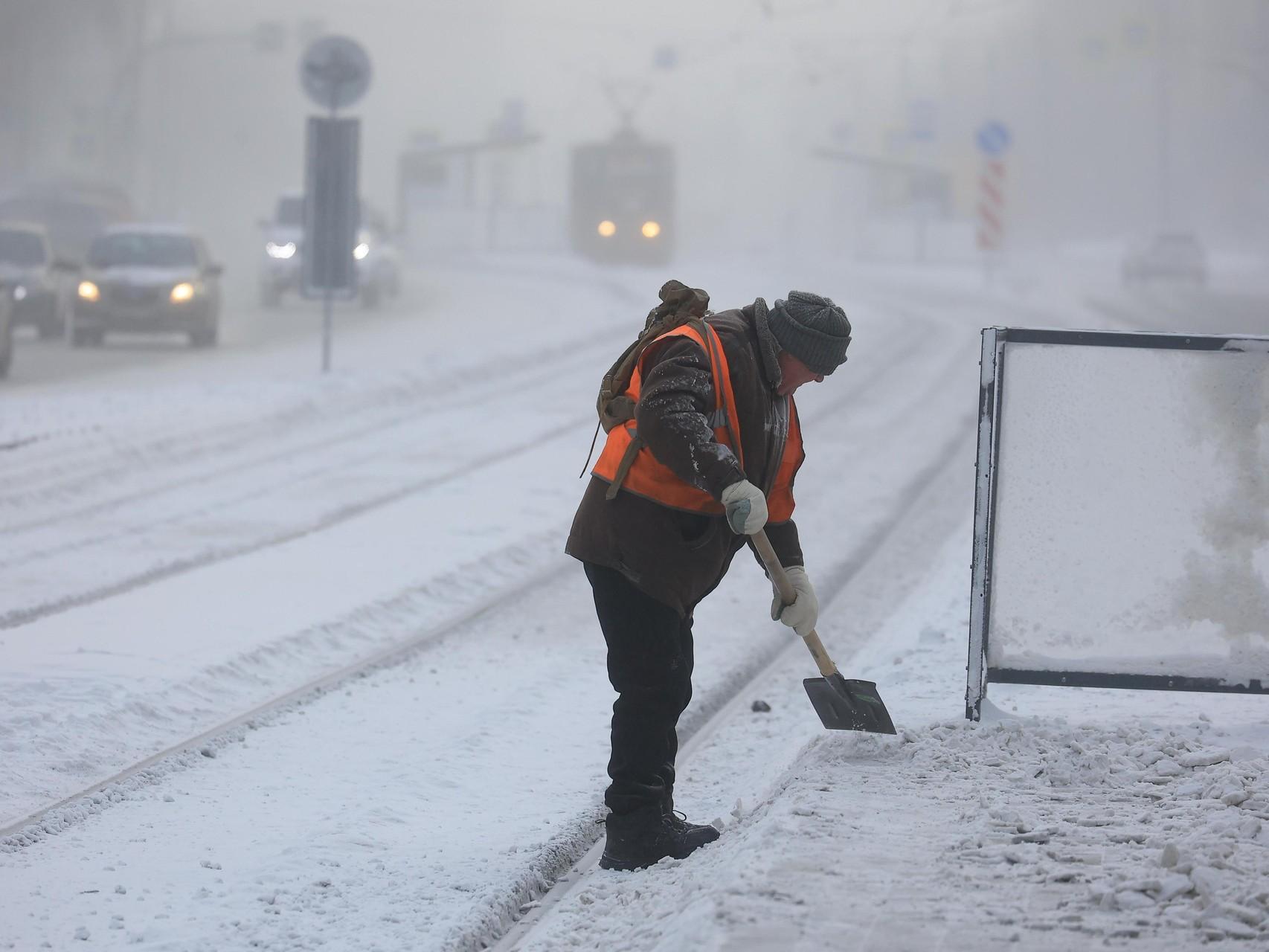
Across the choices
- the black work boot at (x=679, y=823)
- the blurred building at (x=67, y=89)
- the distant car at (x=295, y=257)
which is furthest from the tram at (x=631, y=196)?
the black work boot at (x=679, y=823)

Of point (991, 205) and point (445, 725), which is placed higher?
point (991, 205)

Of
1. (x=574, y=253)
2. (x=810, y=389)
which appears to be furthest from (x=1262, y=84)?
(x=810, y=389)

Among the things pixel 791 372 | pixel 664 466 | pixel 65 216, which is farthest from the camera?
pixel 65 216

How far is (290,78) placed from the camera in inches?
4077

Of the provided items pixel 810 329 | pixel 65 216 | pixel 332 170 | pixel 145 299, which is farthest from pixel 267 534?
pixel 65 216

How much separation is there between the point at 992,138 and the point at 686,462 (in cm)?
3224

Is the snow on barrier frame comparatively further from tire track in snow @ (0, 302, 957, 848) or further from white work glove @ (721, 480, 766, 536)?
tire track in snow @ (0, 302, 957, 848)

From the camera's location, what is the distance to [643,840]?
4512mm

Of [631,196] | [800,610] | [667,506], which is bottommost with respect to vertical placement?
[800,610]

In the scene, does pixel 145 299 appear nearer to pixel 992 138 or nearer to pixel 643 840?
pixel 643 840

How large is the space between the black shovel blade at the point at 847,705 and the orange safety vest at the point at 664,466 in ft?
2.83

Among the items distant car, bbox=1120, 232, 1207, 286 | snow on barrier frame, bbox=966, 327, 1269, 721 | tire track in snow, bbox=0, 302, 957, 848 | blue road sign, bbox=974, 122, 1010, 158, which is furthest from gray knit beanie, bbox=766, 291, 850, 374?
distant car, bbox=1120, 232, 1207, 286

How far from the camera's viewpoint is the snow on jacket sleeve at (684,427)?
4102mm

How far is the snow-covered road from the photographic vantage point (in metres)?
4.07
